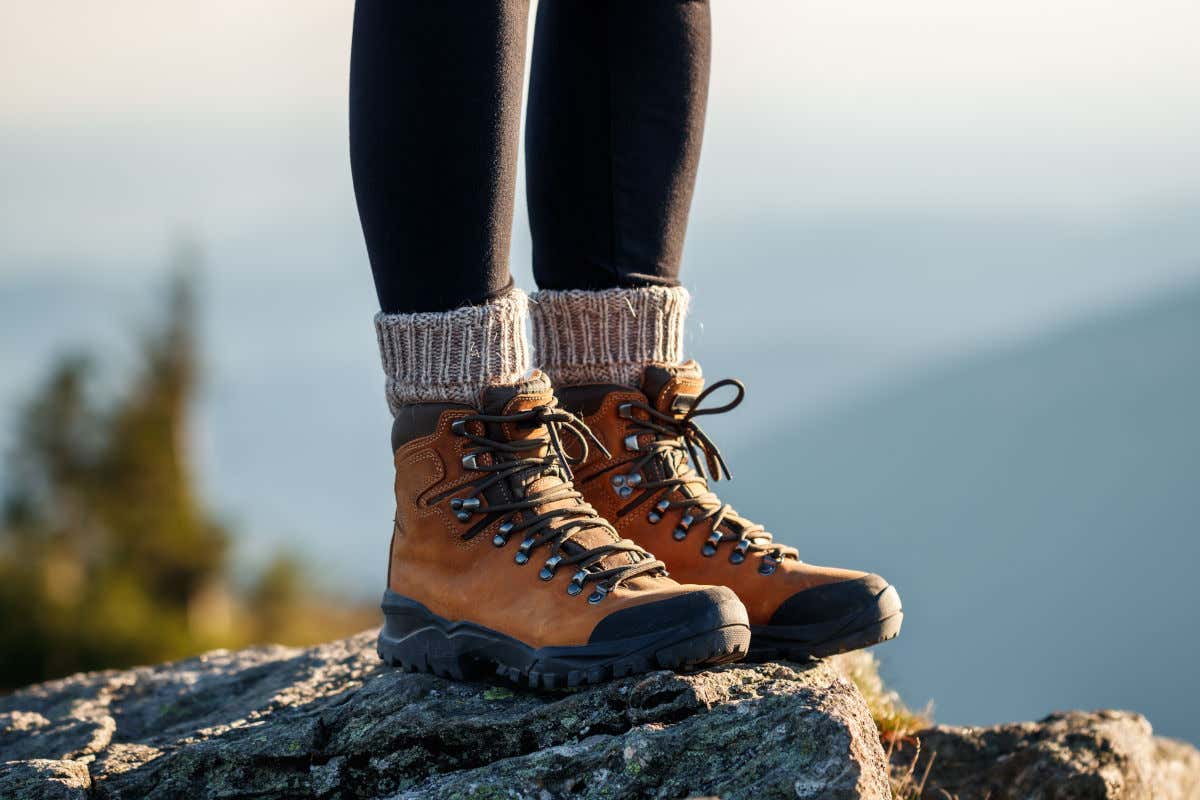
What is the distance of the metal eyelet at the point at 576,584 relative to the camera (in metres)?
1.68

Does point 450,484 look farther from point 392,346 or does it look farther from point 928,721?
point 928,721

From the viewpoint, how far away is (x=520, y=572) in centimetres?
174

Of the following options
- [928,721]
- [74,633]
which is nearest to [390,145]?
[928,721]

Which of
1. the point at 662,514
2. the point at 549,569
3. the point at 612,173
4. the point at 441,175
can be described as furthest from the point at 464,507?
the point at 612,173

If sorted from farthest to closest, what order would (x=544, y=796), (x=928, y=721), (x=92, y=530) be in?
(x=92, y=530) → (x=928, y=721) → (x=544, y=796)

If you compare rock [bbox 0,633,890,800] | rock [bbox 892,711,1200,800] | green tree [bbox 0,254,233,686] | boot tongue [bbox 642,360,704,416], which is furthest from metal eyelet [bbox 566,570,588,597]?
green tree [bbox 0,254,233,686]

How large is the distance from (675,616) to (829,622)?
12.9 inches

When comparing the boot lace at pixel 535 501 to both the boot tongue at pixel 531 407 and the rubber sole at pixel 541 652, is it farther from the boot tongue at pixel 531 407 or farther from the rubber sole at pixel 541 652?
the rubber sole at pixel 541 652

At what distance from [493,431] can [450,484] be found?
0.36ft

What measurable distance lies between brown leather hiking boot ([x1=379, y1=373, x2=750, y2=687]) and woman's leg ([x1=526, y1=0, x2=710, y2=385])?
21 centimetres

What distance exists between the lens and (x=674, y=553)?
1938 millimetres

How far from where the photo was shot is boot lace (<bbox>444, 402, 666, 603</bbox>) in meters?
1.74

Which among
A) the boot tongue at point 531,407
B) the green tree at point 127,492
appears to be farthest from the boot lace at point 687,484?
the green tree at point 127,492

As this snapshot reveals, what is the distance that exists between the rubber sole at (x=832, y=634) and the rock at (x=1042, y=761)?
43 cm
